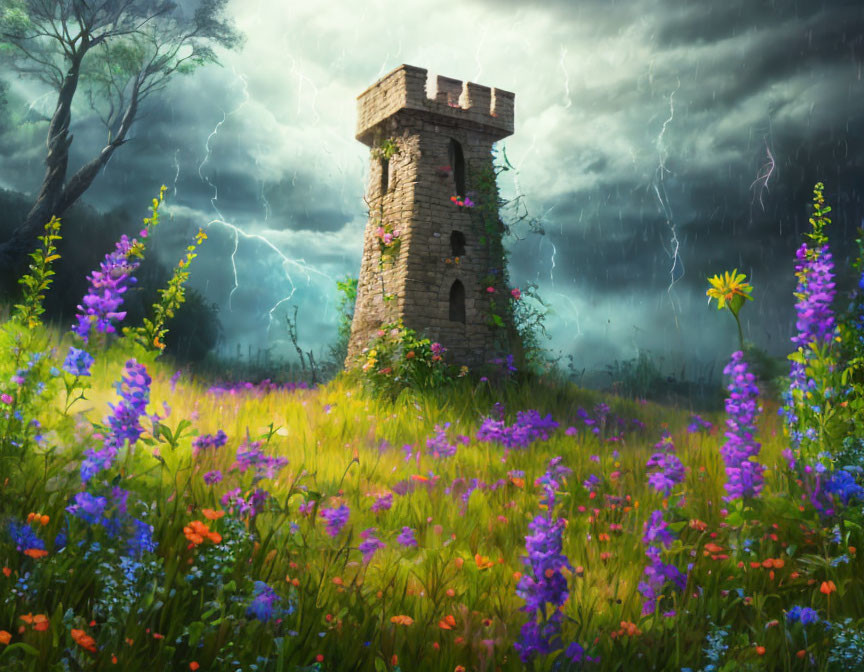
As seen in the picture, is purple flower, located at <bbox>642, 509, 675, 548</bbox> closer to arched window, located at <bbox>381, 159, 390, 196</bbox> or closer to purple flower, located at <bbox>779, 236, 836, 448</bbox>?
purple flower, located at <bbox>779, 236, 836, 448</bbox>

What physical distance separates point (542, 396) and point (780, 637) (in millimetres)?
8330

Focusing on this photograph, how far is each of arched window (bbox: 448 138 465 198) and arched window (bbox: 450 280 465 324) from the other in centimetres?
183

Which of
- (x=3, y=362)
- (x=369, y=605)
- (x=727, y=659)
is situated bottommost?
(x=727, y=659)

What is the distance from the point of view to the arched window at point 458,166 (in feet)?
42.1

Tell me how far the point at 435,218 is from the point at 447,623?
992cm

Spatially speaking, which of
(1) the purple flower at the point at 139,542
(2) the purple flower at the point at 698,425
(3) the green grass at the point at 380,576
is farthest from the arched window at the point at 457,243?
(1) the purple flower at the point at 139,542

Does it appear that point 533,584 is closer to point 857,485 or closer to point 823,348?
point 857,485

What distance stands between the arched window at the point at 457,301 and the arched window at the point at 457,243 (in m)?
0.59

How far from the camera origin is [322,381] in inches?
540

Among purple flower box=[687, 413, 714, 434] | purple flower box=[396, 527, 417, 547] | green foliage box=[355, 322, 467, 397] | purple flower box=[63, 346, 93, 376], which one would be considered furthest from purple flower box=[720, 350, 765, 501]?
green foliage box=[355, 322, 467, 397]

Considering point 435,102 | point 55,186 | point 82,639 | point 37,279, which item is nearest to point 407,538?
point 82,639

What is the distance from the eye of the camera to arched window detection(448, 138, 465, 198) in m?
12.8

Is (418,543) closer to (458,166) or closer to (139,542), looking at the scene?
(139,542)

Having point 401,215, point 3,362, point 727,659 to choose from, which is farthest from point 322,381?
point 727,659
